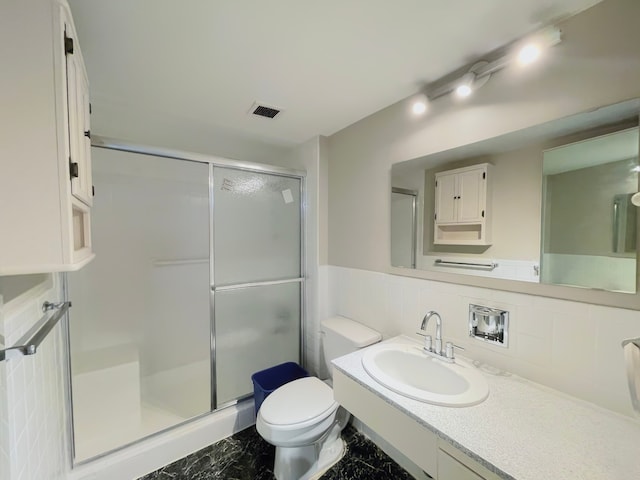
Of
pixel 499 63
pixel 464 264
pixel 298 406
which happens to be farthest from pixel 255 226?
pixel 499 63

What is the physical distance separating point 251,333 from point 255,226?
34.0 inches

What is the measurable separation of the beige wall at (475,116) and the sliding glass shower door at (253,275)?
404mm

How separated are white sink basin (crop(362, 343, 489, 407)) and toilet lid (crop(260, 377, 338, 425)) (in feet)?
1.48

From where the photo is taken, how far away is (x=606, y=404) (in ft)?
2.97

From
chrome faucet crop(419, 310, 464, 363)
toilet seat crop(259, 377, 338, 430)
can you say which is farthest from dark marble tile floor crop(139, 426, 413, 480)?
chrome faucet crop(419, 310, 464, 363)

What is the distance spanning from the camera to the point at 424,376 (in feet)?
4.25

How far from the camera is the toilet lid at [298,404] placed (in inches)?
54.3

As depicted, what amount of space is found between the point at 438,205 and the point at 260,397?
1678 millimetres

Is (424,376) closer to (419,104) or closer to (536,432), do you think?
(536,432)

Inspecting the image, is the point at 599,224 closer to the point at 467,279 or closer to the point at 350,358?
the point at 467,279

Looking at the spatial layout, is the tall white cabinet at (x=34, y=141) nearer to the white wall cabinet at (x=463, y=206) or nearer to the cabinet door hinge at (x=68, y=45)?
the cabinet door hinge at (x=68, y=45)

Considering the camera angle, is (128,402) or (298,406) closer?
(298,406)

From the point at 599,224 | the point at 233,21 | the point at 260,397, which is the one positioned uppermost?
the point at 233,21

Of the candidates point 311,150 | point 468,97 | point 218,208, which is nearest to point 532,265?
point 468,97
